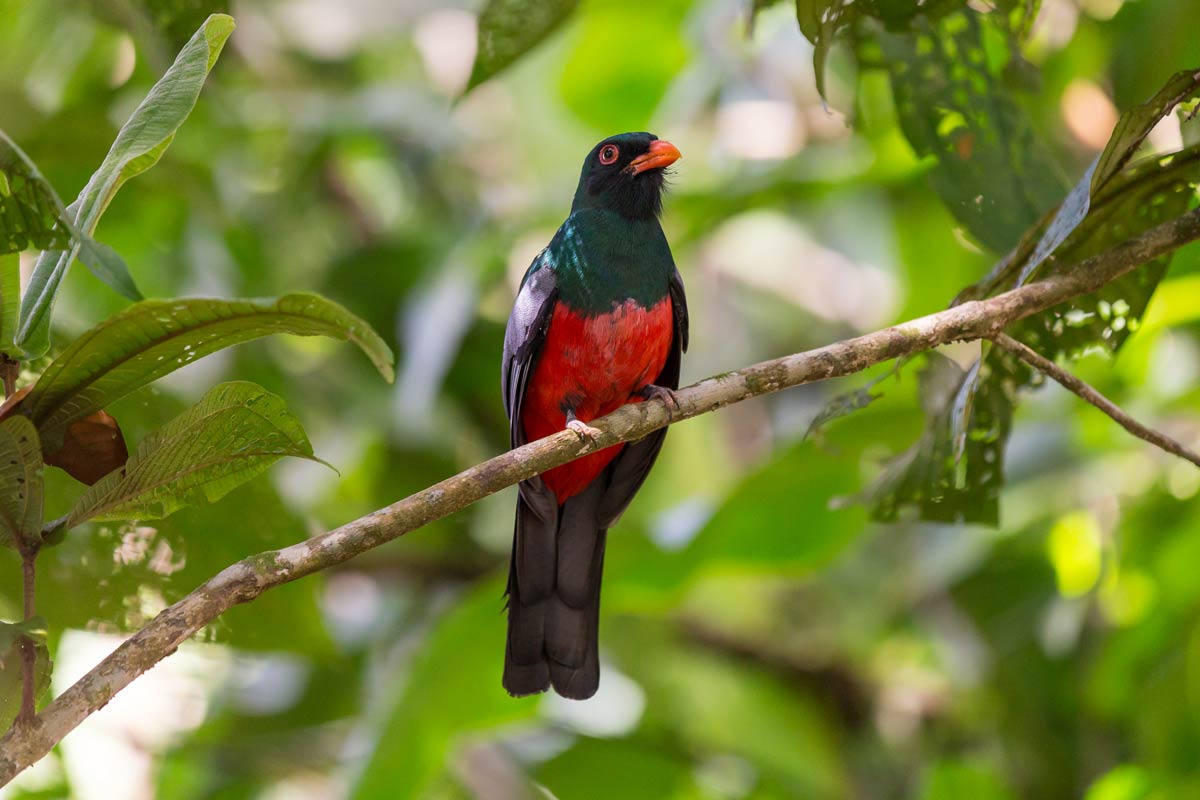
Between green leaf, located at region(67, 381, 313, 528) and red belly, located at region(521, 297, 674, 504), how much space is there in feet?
4.24

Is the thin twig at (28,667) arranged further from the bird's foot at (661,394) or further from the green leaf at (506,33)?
the green leaf at (506,33)

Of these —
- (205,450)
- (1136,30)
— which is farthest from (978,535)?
(205,450)

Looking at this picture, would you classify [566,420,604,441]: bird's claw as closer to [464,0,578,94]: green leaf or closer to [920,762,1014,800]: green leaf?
[464,0,578,94]: green leaf

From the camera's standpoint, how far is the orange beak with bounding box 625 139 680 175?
3.38 metres

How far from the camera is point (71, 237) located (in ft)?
5.56

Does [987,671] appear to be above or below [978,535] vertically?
below

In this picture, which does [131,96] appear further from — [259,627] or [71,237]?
[71,237]

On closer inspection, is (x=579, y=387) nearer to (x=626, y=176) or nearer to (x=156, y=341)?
(x=626, y=176)

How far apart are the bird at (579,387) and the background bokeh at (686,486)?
579 mm

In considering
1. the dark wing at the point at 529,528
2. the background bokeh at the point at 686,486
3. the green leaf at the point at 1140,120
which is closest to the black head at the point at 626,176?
the background bokeh at the point at 686,486

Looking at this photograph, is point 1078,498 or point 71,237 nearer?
point 71,237

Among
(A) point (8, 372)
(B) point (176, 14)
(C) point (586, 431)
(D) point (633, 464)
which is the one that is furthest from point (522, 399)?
(A) point (8, 372)

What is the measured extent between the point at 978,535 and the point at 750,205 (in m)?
1.58

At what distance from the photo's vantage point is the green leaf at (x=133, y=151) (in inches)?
69.9
